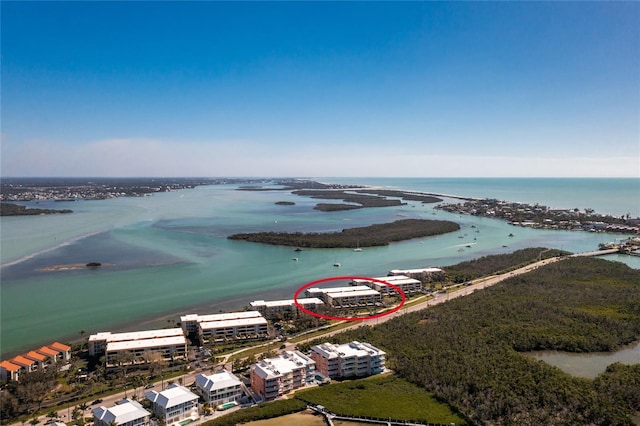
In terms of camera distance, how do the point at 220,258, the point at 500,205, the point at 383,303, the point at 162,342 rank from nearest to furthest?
the point at 162,342 < the point at 383,303 < the point at 220,258 < the point at 500,205

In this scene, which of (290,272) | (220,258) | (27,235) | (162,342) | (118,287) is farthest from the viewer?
(27,235)

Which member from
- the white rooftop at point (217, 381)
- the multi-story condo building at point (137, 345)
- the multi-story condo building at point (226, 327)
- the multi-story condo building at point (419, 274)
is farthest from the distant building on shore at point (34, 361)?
the multi-story condo building at point (419, 274)

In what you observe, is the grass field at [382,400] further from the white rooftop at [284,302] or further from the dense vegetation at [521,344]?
the white rooftop at [284,302]

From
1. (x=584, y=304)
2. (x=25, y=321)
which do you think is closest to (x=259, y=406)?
(x=25, y=321)

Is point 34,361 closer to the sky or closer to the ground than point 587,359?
closer to the sky

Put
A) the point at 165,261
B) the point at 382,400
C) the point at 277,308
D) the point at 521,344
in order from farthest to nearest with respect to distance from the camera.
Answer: the point at 165,261 → the point at 277,308 → the point at 521,344 → the point at 382,400

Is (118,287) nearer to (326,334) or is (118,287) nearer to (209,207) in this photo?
(326,334)

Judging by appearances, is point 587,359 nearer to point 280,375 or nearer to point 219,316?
point 280,375

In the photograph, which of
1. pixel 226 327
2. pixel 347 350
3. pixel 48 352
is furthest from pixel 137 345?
pixel 347 350
